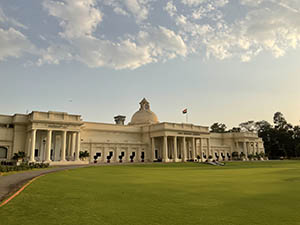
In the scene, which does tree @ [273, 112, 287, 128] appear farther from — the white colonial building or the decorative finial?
the decorative finial

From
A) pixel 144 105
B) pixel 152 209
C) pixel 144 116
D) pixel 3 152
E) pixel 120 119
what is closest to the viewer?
pixel 152 209

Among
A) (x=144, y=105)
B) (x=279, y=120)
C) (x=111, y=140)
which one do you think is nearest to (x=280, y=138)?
(x=279, y=120)

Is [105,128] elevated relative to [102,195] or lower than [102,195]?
elevated

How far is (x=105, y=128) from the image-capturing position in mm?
69688

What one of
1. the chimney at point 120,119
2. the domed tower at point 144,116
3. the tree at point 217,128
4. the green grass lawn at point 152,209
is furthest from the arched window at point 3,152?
the tree at point 217,128

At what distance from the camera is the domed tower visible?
83.7 m

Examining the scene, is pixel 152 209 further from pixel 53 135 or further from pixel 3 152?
pixel 3 152

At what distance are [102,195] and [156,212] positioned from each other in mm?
3987

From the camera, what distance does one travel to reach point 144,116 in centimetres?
8469

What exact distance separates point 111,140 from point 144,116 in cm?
1856

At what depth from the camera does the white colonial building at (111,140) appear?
5153 centimetres

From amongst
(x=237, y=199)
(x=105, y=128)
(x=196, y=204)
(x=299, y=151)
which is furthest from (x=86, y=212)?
(x=299, y=151)

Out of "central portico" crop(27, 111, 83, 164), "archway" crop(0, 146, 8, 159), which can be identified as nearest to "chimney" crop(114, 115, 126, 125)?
"central portico" crop(27, 111, 83, 164)

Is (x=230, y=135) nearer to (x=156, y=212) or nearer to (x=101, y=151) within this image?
(x=101, y=151)
